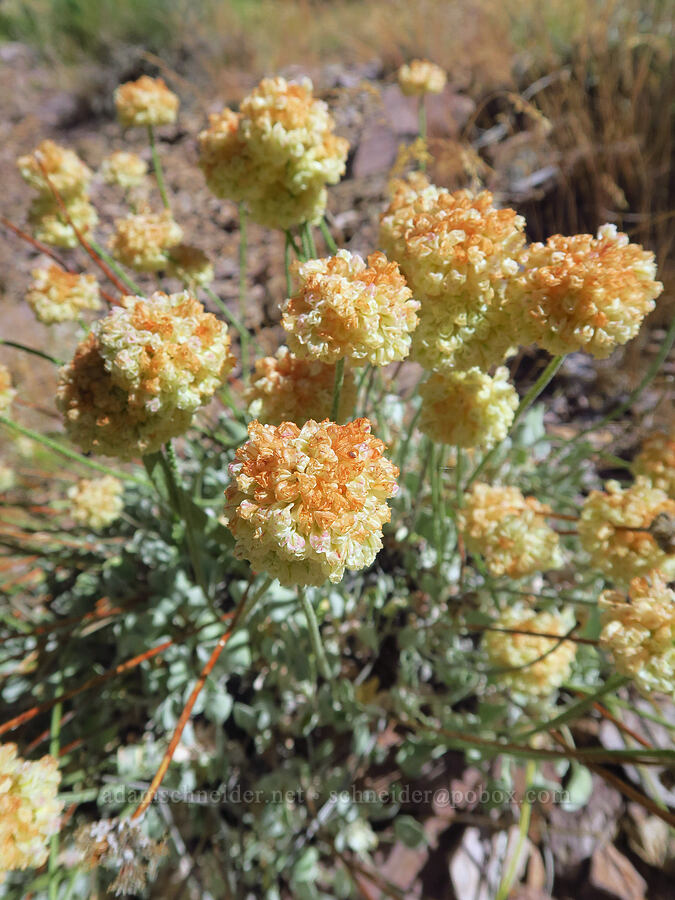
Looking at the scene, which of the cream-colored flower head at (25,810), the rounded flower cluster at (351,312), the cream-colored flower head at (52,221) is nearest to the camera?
the rounded flower cluster at (351,312)

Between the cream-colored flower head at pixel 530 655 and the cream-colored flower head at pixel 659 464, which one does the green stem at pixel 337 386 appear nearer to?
the cream-colored flower head at pixel 530 655

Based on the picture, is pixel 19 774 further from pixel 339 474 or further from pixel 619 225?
pixel 619 225

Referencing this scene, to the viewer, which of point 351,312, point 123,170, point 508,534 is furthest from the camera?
point 123,170

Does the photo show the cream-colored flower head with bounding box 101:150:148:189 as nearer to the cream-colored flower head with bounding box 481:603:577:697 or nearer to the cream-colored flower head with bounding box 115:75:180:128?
the cream-colored flower head with bounding box 115:75:180:128

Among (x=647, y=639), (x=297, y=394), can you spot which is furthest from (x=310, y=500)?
(x=647, y=639)

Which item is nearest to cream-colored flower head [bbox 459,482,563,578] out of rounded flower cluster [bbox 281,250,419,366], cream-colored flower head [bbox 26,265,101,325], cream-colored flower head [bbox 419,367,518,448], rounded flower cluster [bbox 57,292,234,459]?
cream-colored flower head [bbox 419,367,518,448]

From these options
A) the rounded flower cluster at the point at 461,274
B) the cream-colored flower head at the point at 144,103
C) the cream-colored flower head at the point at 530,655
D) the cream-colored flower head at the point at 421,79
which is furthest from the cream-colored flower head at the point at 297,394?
the cream-colored flower head at the point at 421,79

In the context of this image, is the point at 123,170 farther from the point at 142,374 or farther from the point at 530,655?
the point at 530,655
